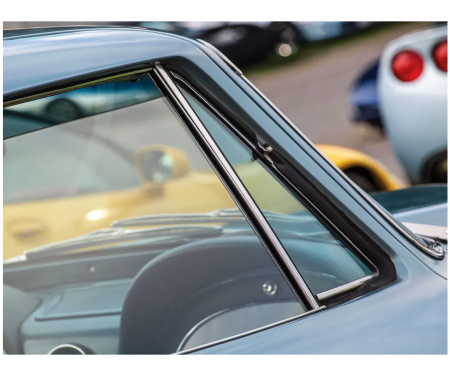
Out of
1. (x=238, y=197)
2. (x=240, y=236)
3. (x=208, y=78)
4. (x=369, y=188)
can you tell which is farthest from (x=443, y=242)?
(x=369, y=188)

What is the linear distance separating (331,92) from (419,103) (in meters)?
→ 4.99

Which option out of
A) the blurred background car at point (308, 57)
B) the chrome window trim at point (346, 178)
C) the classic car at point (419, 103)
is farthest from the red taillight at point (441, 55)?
the blurred background car at point (308, 57)

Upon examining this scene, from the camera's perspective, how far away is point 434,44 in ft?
12.1

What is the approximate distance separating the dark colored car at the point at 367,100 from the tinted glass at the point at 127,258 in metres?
3.17

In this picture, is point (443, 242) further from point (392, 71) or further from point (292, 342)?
point (392, 71)

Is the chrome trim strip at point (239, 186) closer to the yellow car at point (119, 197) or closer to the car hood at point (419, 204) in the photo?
the yellow car at point (119, 197)

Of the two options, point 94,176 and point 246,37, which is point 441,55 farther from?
point 246,37

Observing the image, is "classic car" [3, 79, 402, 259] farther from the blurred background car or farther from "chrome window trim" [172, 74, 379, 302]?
the blurred background car

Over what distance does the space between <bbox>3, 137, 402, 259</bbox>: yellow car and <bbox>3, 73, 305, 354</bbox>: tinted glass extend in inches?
0.5

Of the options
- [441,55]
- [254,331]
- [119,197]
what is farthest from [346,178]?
[441,55]

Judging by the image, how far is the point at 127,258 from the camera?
5.74ft

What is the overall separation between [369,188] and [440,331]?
6.68 ft

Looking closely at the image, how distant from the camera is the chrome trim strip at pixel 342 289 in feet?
4.02

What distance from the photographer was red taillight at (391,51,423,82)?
12.2 feet
